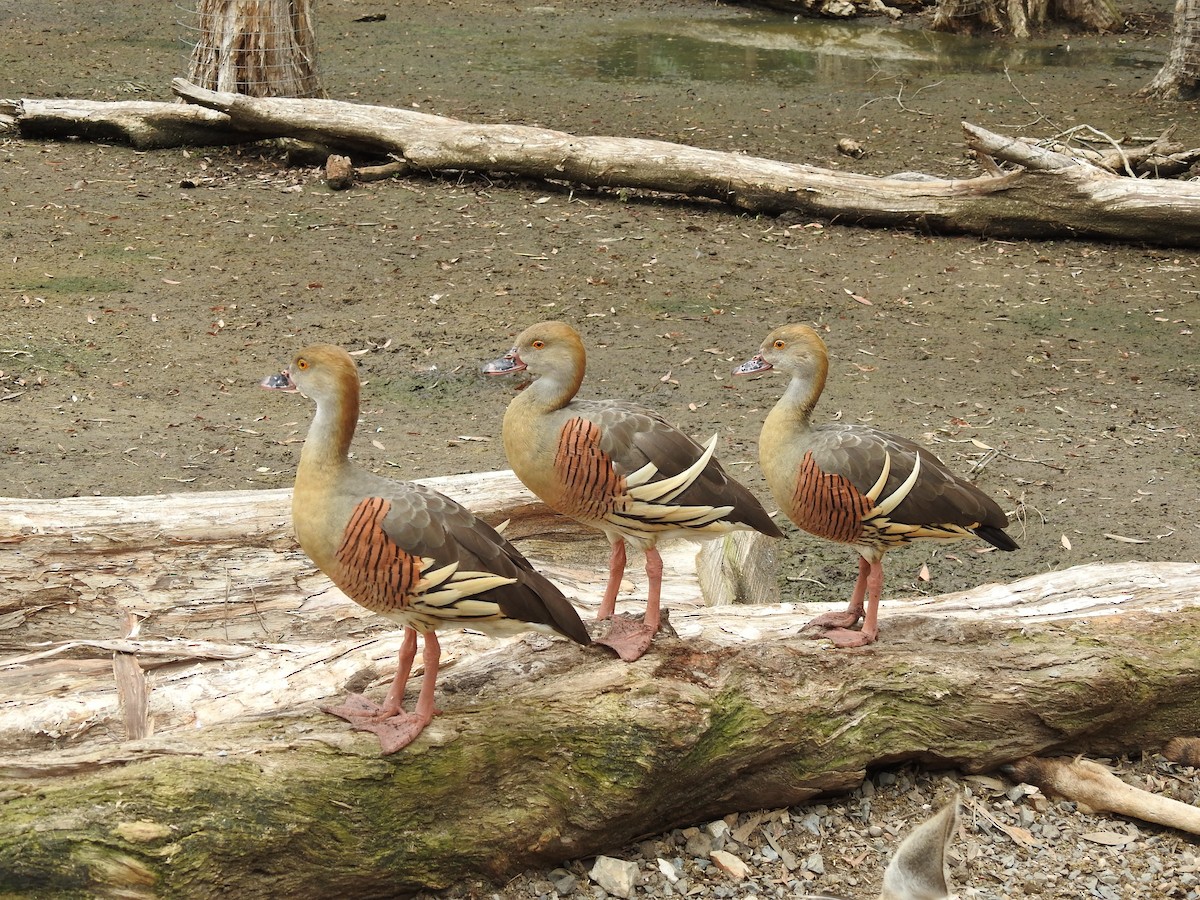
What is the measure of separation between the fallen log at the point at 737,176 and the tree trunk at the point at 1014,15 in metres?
8.38

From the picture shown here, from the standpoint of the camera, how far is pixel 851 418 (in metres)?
7.16

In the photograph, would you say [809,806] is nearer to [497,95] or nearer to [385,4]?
[497,95]

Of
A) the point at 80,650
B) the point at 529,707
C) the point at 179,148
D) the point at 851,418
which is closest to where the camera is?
the point at 529,707

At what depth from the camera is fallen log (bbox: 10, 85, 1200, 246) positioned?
9930mm

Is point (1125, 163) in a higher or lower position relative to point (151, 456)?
higher

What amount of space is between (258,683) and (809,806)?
1731 millimetres

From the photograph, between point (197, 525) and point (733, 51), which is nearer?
point (197, 525)

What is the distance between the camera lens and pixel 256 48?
1196 cm

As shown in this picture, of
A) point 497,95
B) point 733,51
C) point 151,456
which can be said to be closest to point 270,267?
point 151,456

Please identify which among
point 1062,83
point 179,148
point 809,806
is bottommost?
point 809,806

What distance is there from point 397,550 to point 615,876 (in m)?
1.14

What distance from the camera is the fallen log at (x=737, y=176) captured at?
993cm

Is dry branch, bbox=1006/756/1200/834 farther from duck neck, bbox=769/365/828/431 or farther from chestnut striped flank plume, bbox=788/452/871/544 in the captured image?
duck neck, bbox=769/365/828/431

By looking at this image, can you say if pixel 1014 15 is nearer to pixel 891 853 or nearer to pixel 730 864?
pixel 891 853
